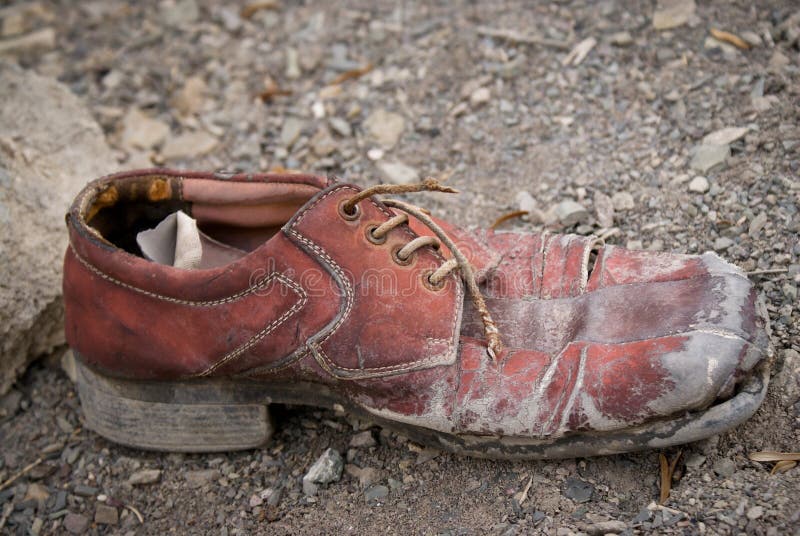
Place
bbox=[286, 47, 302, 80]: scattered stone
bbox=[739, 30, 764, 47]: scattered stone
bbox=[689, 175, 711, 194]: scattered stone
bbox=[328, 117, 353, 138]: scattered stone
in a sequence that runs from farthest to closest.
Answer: bbox=[286, 47, 302, 80]: scattered stone, bbox=[328, 117, 353, 138]: scattered stone, bbox=[739, 30, 764, 47]: scattered stone, bbox=[689, 175, 711, 194]: scattered stone

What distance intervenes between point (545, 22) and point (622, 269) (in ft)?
5.39

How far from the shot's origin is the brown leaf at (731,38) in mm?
2816

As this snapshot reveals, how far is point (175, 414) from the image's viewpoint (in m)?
2.18

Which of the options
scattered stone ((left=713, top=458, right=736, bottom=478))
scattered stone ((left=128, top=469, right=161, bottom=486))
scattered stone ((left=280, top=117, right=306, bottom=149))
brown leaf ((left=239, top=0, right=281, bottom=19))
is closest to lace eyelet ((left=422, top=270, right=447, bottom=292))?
scattered stone ((left=713, top=458, right=736, bottom=478))

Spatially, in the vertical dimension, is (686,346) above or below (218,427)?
above

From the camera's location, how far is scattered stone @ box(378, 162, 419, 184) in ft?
9.75

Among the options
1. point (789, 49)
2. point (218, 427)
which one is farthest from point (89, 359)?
point (789, 49)

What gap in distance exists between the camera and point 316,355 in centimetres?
193

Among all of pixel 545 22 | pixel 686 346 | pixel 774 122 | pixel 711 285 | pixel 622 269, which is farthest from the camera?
pixel 545 22

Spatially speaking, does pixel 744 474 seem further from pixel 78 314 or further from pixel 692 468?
pixel 78 314

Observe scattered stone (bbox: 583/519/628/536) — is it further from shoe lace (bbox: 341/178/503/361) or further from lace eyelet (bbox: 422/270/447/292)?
lace eyelet (bbox: 422/270/447/292)

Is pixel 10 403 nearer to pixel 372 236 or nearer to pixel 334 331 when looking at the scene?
pixel 334 331

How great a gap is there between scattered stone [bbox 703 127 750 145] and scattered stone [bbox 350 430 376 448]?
1508 millimetres

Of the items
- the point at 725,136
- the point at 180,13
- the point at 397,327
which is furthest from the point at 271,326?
the point at 180,13
